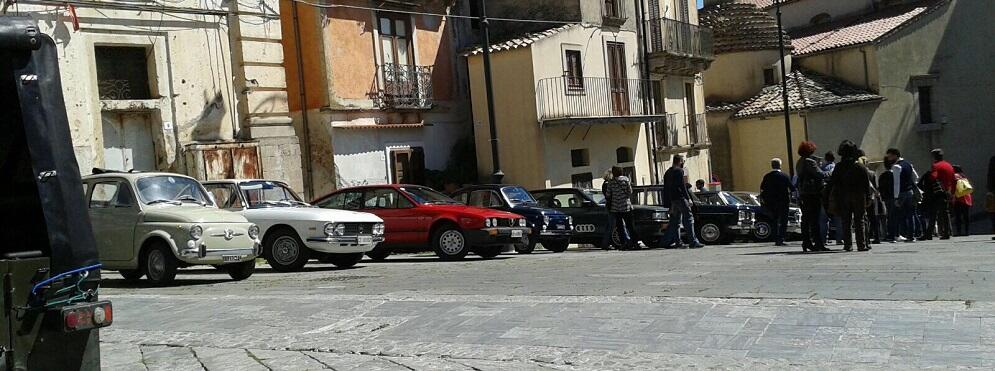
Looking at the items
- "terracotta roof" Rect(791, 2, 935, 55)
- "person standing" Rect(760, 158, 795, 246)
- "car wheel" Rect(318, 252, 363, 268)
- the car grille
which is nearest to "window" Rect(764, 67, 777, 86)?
"terracotta roof" Rect(791, 2, 935, 55)

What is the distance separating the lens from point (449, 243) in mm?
18531

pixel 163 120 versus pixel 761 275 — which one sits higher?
pixel 163 120

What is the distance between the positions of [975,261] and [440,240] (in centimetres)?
928

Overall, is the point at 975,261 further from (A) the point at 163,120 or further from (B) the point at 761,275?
(A) the point at 163,120

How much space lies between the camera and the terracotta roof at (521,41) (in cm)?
2859

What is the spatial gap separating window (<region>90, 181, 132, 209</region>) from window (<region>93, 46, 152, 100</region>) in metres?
6.85

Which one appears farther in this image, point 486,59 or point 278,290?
point 486,59

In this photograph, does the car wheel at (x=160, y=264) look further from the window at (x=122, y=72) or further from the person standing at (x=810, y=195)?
the person standing at (x=810, y=195)

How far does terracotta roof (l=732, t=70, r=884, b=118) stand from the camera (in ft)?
134

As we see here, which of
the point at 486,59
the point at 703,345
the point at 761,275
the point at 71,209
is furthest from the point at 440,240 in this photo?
the point at 71,209

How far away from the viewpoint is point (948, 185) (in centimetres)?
2019

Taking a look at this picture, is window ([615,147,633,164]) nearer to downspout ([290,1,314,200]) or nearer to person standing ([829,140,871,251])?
downspout ([290,1,314,200])

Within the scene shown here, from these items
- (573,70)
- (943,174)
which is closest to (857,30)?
(573,70)

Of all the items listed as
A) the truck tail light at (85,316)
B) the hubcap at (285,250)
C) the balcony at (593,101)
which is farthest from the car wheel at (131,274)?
the balcony at (593,101)
